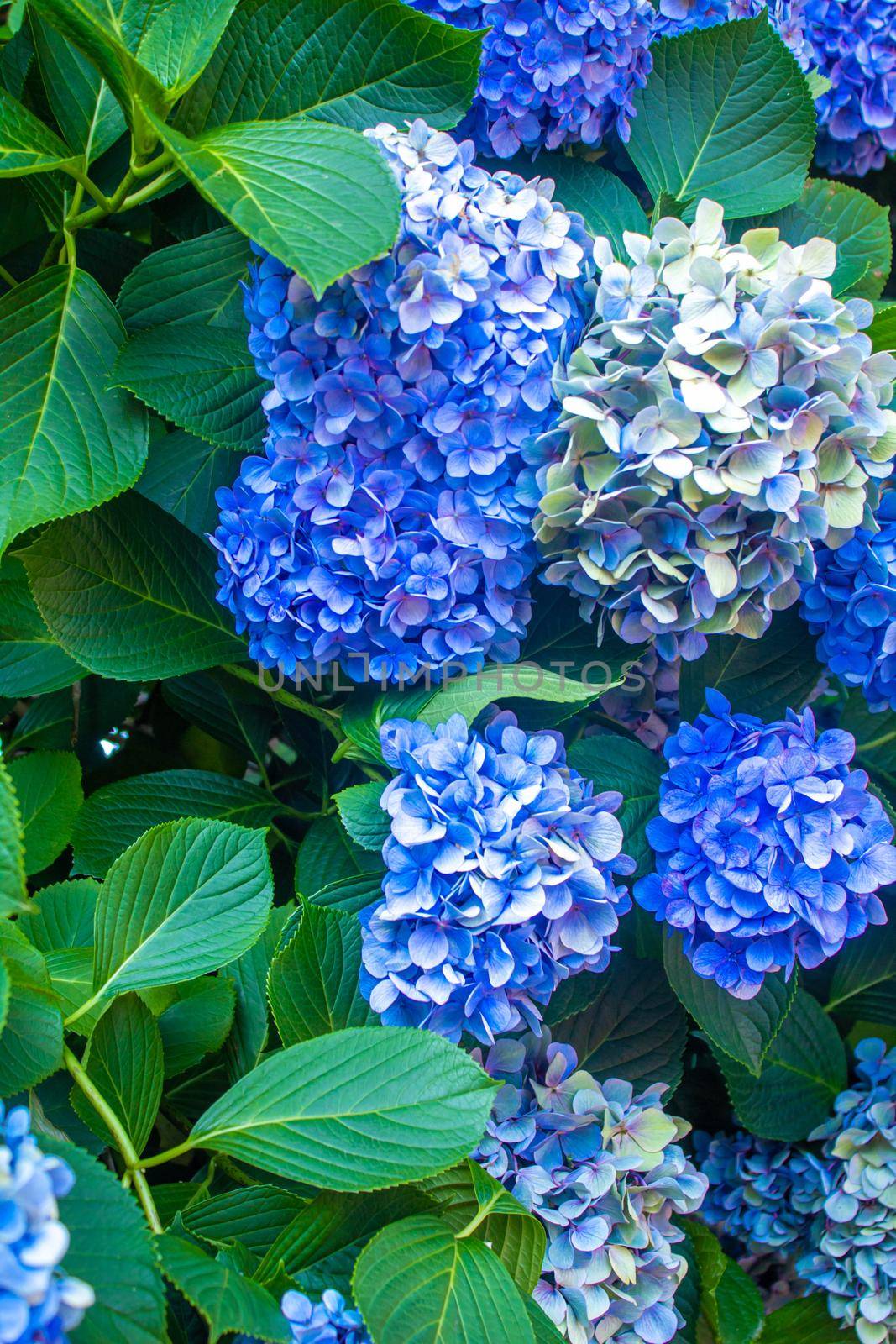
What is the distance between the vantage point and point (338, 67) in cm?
76

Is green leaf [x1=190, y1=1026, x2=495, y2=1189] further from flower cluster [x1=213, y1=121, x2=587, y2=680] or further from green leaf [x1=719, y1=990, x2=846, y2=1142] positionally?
green leaf [x1=719, y1=990, x2=846, y2=1142]

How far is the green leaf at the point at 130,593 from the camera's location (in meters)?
0.76

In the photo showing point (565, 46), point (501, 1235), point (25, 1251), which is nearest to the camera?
point (25, 1251)

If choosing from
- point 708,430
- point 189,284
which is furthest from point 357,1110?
point 189,284

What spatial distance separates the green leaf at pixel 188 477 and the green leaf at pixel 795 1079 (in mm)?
586

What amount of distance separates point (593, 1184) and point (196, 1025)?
0.89ft

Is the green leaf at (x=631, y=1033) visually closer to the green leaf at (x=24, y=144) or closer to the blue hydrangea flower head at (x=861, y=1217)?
the blue hydrangea flower head at (x=861, y=1217)

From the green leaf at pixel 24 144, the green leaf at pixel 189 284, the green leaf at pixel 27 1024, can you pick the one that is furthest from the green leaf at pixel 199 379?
the green leaf at pixel 27 1024

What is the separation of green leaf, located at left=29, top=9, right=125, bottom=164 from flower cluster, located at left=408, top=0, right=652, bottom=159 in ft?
0.75

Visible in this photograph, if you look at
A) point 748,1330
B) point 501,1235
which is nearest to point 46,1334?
point 501,1235

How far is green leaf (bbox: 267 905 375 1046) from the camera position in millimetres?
682

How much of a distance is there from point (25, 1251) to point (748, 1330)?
0.65m

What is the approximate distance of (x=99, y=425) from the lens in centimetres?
74

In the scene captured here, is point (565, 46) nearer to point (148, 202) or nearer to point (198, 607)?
point (148, 202)
